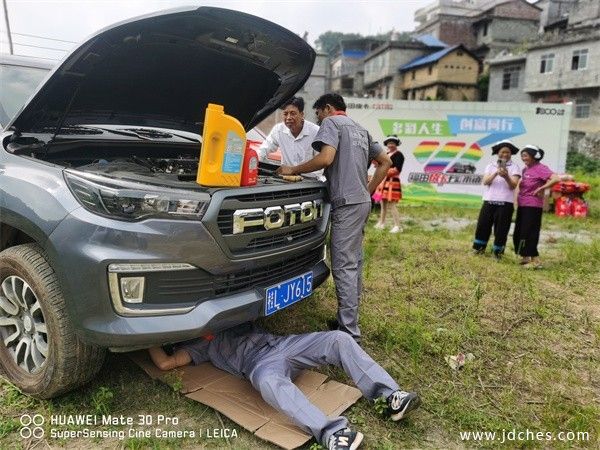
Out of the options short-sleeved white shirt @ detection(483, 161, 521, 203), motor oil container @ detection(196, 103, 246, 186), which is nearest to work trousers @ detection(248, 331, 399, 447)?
motor oil container @ detection(196, 103, 246, 186)

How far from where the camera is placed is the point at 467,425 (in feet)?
7.70

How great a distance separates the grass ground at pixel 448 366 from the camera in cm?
229

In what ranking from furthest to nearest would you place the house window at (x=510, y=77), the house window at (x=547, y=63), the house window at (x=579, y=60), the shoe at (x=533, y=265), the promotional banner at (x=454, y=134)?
1. the house window at (x=510, y=77)
2. the house window at (x=547, y=63)
3. the house window at (x=579, y=60)
4. the promotional banner at (x=454, y=134)
5. the shoe at (x=533, y=265)

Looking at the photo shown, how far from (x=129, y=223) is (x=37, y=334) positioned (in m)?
0.93

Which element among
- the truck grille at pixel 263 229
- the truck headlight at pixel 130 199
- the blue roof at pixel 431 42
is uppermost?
the blue roof at pixel 431 42

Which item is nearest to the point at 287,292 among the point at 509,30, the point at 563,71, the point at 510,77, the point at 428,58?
the point at 563,71

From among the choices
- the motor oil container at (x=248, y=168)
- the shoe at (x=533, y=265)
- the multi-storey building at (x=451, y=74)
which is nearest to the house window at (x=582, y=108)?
the multi-storey building at (x=451, y=74)

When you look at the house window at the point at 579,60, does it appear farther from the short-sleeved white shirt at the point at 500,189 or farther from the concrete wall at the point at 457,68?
the short-sleeved white shirt at the point at 500,189

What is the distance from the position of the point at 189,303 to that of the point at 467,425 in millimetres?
1577

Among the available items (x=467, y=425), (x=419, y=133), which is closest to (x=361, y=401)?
(x=467, y=425)

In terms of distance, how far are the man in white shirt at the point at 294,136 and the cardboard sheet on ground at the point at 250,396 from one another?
194 centimetres

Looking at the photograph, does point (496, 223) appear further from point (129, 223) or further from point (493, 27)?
point (493, 27)

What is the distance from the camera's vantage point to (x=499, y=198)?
5.57 m

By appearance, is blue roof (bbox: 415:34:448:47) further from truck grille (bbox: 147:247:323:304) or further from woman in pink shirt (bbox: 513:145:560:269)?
truck grille (bbox: 147:247:323:304)
